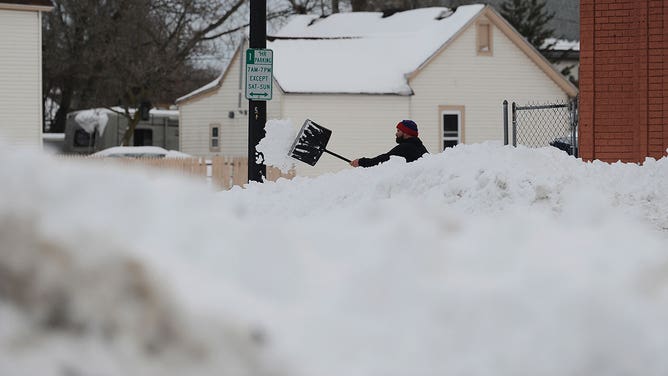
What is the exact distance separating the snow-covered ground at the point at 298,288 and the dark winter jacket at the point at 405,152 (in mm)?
8448

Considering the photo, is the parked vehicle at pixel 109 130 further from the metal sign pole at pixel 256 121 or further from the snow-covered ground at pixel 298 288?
the snow-covered ground at pixel 298 288

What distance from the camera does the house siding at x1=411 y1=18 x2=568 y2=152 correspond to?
3694 cm

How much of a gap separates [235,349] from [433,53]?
33971 millimetres

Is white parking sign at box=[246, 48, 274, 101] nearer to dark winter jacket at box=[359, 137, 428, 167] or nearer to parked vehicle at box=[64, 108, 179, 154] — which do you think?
dark winter jacket at box=[359, 137, 428, 167]

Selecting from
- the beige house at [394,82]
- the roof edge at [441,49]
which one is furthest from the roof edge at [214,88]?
the roof edge at [441,49]

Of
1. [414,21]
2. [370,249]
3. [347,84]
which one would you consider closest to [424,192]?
[370,249]

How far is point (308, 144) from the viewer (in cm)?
1387

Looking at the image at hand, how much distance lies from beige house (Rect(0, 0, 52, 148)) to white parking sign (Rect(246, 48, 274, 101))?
19582 millimetres

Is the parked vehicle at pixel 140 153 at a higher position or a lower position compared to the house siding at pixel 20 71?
lower

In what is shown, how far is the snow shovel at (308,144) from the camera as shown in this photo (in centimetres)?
1380

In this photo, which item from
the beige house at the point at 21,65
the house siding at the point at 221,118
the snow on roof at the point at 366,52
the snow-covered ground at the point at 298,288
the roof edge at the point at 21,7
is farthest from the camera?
the house siding at the point at 221,118

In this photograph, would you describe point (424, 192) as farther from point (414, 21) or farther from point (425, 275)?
point (414, 21)

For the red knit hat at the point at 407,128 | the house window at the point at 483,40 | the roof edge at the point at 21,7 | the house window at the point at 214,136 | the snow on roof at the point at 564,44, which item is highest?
the snow on roof at the point at 564,44

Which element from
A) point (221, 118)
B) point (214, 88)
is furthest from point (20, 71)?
point (221, 118)
